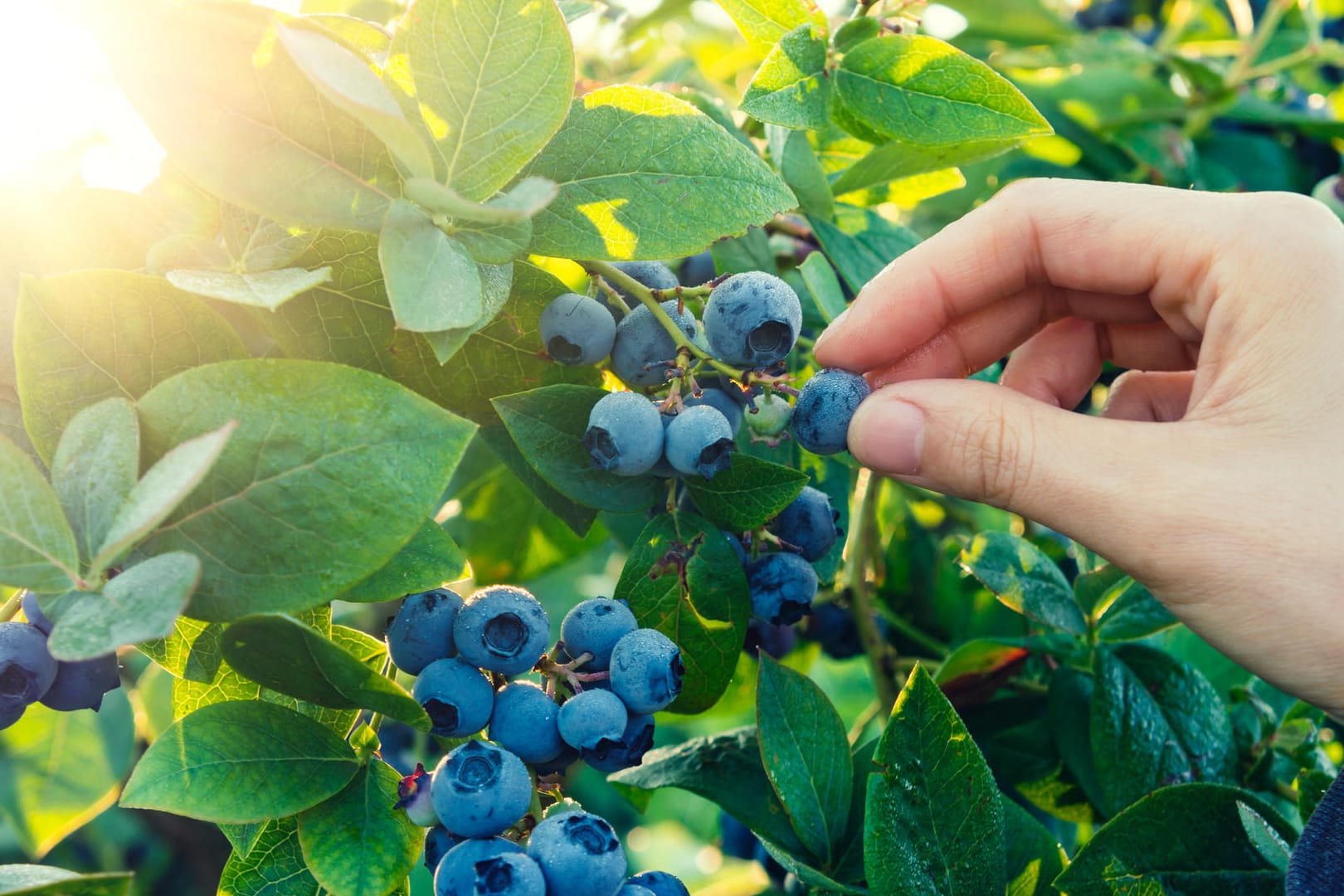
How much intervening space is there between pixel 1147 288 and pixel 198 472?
3.58 feet

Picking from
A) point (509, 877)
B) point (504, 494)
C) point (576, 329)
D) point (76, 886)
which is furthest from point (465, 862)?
point (504, 494)

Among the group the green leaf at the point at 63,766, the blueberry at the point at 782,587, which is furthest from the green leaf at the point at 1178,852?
the green leaf at the point at 63,766

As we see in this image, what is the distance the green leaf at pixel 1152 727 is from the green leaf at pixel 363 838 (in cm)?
88

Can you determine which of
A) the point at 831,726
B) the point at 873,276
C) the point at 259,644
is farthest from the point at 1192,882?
the point at 259,644

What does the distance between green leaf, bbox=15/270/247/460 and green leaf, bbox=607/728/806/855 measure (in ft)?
2.10

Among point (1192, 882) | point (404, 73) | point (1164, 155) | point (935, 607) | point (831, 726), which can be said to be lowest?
point (935, 607)

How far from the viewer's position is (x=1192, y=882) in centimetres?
107

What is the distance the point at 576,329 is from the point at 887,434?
1.12ft

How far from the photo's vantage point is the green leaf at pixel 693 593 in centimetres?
103

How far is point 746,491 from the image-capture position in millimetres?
997

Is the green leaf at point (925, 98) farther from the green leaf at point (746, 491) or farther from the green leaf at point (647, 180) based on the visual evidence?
the green leaf at point (746, 491)

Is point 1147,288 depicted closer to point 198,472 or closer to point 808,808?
point 808,808

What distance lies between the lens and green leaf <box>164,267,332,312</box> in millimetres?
744

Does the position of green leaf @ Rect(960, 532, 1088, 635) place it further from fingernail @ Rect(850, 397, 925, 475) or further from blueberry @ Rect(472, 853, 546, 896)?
blueberry @ Rect(472, 853, 546, 896)
